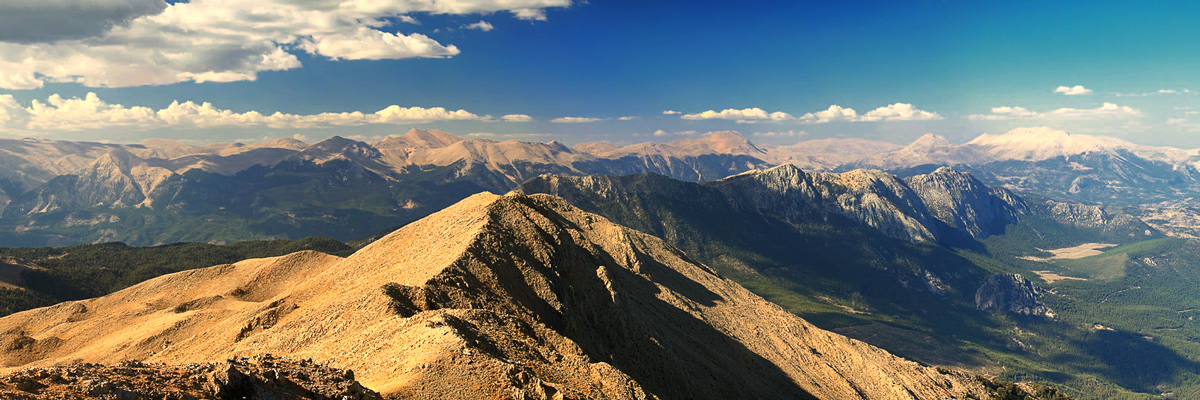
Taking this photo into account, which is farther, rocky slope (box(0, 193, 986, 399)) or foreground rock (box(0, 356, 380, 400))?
rocky slope (box(0, 193, 986, 399))

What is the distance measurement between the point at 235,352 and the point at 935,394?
16376cm

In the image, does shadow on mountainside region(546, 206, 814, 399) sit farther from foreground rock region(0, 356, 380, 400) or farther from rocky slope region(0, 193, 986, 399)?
foreground rock region(0, 356, 380, 400)

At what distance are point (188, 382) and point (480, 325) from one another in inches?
966

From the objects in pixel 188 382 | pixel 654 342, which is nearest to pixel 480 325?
pixel 188 382

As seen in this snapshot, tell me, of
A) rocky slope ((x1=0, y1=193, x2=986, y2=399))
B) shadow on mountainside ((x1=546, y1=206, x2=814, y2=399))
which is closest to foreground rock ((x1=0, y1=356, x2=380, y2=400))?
rocky slope ((x1=0, y1=193, x2=986, y2=399))

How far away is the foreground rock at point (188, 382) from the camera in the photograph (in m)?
27.7

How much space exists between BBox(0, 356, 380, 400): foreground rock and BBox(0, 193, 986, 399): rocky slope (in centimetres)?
462

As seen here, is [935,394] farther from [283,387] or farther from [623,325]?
[283,387]

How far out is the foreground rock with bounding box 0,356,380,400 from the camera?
27656 millimetres

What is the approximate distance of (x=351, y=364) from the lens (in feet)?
154

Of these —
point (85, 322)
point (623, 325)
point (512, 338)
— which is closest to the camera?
point (512, 338)

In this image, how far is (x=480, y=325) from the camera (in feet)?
173

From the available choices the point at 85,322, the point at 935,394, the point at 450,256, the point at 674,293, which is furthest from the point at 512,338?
the point at 935,394

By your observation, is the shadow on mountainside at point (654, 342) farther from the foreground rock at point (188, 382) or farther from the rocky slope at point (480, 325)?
the foreground rock at point (188, 382)
